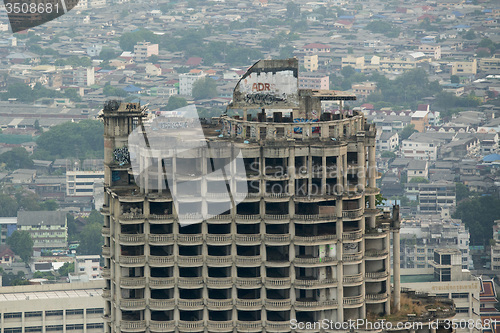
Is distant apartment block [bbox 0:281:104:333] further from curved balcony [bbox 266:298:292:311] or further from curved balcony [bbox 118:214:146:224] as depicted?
curved balcony [bbox 266:298:292:311]

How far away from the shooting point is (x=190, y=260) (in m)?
124

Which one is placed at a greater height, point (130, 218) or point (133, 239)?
point (130, 218)

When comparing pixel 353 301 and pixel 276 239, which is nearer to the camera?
pixel 276 239

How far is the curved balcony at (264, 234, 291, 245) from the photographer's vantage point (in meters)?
124

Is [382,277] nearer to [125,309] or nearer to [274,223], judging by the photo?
[274,223]

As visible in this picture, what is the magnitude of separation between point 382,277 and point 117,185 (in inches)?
872

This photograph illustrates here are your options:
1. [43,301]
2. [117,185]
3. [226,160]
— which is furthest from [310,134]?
[43,301]

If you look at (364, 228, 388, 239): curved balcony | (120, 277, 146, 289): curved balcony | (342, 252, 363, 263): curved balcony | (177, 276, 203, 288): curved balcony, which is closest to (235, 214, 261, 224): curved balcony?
(177, 276, 203, 288): curved balcony

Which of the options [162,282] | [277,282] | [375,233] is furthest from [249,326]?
[375,233]

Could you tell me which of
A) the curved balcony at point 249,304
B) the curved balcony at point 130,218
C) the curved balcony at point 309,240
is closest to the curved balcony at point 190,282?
the curved balcony at point 249,304

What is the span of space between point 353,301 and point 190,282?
1252 cm

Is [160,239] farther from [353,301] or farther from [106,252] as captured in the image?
[353,301]

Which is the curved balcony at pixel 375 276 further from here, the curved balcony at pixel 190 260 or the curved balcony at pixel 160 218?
the curved balcony at pixel 160 218

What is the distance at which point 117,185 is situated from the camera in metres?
131
